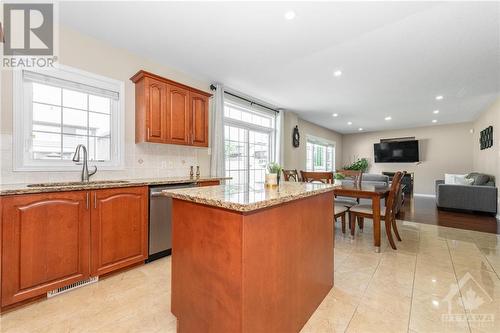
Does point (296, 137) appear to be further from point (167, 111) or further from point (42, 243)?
point (42, 243)

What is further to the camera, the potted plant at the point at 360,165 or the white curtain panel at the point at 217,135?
the potted plant at the point at 360,165

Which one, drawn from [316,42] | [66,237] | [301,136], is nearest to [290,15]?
[316,42]

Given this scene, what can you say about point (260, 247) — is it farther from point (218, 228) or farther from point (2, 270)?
point (2, 270)

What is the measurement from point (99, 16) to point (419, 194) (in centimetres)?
1001

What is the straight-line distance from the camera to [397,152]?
8.38m

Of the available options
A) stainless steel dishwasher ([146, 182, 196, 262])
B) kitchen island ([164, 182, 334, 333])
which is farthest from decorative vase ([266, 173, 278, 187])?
stainless steel dishwasher ([146, 182, 196, 262])

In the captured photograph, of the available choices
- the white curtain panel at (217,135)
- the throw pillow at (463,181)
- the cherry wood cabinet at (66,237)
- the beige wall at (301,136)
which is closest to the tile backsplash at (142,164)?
the white curtain panel at (217,135)

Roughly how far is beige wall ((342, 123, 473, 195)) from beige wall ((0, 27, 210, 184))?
26.6 feet

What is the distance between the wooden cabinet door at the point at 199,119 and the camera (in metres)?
3.16

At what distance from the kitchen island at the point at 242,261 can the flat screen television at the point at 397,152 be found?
27.9 ft

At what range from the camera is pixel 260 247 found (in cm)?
113

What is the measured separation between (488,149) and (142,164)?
7649mm

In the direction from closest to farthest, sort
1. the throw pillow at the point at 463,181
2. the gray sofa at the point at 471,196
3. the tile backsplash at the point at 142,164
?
1. the tile backsplash at the point at 142,164
2. the gray sofa at the point at 471,196
3. the throw pillow at the point at 463,181

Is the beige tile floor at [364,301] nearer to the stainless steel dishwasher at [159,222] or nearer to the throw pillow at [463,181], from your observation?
the stainless steel dishwasher at [159,222]
